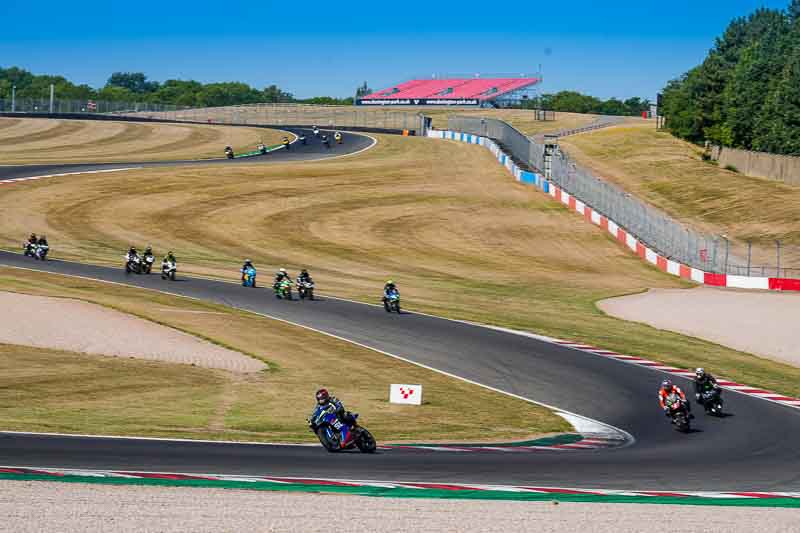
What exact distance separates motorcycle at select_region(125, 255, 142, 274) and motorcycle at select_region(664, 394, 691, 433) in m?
28.8

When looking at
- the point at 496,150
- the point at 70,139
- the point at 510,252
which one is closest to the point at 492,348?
the point at 510,252

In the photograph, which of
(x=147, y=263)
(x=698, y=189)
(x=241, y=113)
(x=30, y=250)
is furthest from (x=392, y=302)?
(x=241, y=113)

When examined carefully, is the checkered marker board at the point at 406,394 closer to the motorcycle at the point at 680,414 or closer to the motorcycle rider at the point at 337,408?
the motorcycle rider at the point at 337,408

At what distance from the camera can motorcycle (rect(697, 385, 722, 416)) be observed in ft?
88.5

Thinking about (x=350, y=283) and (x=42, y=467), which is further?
(x=350, y=283)

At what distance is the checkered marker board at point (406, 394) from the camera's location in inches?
1030

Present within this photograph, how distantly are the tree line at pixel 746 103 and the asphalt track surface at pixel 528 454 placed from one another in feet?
218

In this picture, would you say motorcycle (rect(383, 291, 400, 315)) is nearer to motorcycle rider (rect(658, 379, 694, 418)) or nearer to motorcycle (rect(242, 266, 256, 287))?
motorcycle (rect(242, 266, 256, 287))

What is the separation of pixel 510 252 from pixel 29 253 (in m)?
25.4

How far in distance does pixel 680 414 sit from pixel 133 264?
29.2 metres

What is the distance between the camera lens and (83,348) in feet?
98.1

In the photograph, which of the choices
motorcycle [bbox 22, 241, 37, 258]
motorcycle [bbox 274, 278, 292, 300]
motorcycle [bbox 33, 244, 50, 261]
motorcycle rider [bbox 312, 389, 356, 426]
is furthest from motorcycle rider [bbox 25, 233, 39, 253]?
motorcycle rider [bbox 312, 389, 356, 426]

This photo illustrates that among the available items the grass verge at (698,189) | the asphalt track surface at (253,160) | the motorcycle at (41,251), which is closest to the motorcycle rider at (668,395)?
the motorcycle at (41,251)

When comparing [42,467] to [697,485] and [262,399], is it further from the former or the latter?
[697,485]
